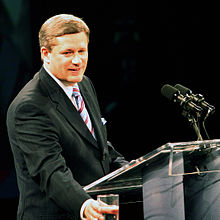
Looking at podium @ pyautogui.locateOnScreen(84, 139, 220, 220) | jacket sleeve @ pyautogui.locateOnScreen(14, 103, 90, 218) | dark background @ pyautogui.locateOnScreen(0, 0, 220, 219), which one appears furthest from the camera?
dark background @ pyautogui.locateOnScreen(0, 0, 220, 219)

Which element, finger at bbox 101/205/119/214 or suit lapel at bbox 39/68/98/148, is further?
suit lapel at bbox 39/68/98/148

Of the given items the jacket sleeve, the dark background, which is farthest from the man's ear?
the dark background

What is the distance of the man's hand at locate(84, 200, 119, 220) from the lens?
1702 mm

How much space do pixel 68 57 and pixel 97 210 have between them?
0.81 meters

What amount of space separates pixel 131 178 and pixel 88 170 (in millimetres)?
309

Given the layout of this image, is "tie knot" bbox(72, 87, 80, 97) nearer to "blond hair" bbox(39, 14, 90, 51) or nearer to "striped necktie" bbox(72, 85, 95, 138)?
"striped necktie" bbox(72, 85, 95, 138)

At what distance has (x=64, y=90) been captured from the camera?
229cm

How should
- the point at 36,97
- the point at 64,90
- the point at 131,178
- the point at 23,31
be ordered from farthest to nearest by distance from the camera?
the point at 23,31, the point at 64,90, the point at 36,97, the point at 131,178

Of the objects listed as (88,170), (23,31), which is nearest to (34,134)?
(88,170)

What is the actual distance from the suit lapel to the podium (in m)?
0.36

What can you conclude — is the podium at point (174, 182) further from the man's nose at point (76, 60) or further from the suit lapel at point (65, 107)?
the man's nose at point (76, 60)

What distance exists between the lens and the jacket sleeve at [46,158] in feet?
6.26

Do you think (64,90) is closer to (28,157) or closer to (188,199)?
(28,157)

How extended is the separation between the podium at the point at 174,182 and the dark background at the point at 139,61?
2.45m
